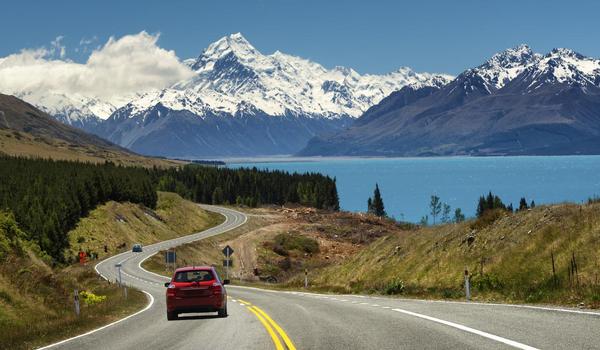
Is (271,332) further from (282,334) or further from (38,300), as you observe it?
(38,300)

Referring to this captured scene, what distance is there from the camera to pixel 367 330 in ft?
55.5

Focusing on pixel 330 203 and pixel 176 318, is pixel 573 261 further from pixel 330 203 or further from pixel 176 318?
pixel 330 203

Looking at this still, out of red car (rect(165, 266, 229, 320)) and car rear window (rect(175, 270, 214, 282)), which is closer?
red car (rect(165, 266, 229, 320))

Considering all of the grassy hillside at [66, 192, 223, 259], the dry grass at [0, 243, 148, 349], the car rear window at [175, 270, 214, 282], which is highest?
the grassy hillside at [66, 192, 223, 259]

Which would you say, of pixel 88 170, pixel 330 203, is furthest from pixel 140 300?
pixel 330 203

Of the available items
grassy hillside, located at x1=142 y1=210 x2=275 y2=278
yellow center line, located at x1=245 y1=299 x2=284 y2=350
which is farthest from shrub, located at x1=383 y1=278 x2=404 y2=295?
grassy hillside, located at x1=142 y1=210 x2=275 y2=278

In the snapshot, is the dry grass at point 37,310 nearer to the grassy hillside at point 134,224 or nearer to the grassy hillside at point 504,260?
the grassy hillside at point 504,260

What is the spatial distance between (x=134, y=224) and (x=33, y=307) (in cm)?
9209

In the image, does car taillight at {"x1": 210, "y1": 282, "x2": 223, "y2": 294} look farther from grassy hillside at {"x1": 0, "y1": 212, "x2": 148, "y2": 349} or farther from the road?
grassy hillside at {"x1": 0, "y1": 212, "x2": 148, "y2": 349}

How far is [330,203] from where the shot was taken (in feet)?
637

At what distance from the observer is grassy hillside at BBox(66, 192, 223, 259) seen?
332 feet

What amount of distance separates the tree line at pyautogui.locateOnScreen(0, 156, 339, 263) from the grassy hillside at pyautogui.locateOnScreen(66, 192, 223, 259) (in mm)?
2070

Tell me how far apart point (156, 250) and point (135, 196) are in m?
35.9

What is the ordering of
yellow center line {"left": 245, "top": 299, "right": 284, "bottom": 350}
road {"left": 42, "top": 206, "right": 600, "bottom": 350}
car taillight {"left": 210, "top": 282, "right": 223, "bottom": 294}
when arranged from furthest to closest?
car taillight {"left": 210, "top": 282, "right": 223, "bottom": 294} < yellow center line {"left": 245, "top": 299, "right": 284, "bottom": 350} < road {"left": 42, "top": 206, "right": 600, "bottom": 350}
